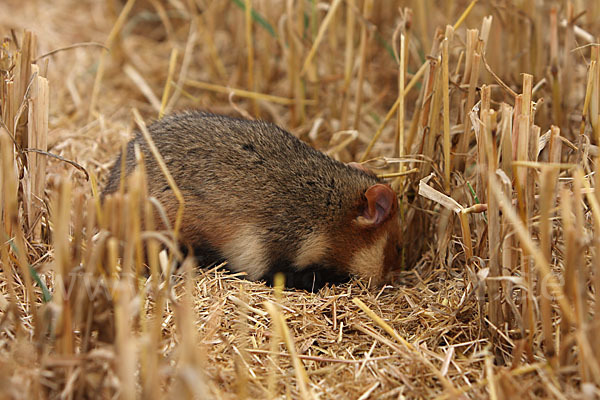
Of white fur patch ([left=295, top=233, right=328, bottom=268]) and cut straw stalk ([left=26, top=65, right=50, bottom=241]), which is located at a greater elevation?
cut straw stalk ([left=26, top=65, right=50, bottom=241])

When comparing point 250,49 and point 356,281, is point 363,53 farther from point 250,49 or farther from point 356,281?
point 356,281

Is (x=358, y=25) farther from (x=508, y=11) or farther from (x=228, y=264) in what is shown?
(x=228, y=264)

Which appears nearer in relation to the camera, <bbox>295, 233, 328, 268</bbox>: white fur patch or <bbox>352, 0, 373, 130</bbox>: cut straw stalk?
<bbox>295, 233, 328, 268</bbox>: white fur patch

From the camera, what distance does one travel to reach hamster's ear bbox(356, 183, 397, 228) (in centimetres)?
382

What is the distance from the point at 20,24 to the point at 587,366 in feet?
20.2

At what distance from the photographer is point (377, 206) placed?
3.92 metres

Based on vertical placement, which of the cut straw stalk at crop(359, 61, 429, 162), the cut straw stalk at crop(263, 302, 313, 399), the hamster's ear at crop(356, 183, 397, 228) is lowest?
the cut straw stalk at crop(263, 302, 313, 399)

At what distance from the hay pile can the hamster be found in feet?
0.56

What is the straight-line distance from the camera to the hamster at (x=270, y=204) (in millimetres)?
3826

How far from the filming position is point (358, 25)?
5797 mm

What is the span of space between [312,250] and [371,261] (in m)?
0.37

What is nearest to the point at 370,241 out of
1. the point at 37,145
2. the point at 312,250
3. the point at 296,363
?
the point at 312,250

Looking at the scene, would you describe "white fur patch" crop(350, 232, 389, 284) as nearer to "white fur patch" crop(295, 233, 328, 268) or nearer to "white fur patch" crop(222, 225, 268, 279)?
"white fur patch" crop(295, 233, 328, 268)

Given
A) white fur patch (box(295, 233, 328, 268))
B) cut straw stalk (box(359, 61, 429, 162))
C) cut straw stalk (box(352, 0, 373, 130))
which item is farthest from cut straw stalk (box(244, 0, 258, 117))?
white fur patch (box(295, 233, 328, 268))
